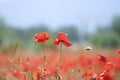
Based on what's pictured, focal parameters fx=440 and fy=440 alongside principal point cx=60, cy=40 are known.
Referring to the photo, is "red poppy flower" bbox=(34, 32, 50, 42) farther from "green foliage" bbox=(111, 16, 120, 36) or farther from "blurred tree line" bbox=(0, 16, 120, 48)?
"green foliage" bbox=(111, 16, 120, 36)

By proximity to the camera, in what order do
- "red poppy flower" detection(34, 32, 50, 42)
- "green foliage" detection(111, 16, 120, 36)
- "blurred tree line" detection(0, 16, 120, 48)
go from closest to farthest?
"red poppy flower" detection(34, 32, 50, 42)
"blurred tree line" detection(0, 16, 120, 48)
"green foliage" detection(111, 16, 120, 36)

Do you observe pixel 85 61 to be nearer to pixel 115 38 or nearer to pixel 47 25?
pixel 115 38

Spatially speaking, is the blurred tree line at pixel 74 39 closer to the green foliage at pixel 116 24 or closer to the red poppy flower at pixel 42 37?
the green foliage at pixel 116 24

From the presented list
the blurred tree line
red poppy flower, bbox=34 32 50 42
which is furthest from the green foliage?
red poppy flower, bbox=34 32 50 42

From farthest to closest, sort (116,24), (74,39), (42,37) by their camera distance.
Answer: (74,39)
(116,24)
(42,37)

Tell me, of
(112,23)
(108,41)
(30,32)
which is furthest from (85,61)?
(30,32)

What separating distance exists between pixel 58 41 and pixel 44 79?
0.21 metres

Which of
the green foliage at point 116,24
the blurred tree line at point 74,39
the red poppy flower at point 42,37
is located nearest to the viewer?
the red poppy flower at point 42,37

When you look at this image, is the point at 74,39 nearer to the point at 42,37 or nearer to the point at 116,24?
the point at 116,24

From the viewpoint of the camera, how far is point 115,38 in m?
19.1

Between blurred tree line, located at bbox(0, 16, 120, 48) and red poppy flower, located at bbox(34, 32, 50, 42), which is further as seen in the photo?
blurred tree line, located at bbox(0, 16, 120, 48)

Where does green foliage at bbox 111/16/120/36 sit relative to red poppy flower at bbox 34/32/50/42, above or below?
below

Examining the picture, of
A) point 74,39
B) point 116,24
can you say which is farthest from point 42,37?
point 74,39

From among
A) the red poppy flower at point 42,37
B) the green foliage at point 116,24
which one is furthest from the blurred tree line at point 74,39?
the red poppy flower at point 42,37
